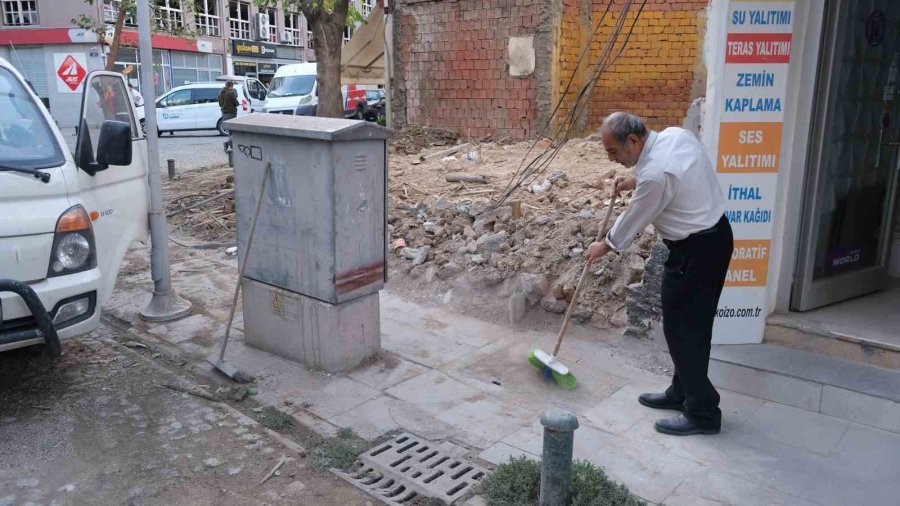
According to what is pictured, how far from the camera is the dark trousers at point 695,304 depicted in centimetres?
372

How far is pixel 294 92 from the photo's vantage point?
23422mm

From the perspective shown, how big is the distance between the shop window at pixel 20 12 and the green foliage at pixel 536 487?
34.1m

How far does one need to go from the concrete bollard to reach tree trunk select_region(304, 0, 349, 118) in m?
10.6

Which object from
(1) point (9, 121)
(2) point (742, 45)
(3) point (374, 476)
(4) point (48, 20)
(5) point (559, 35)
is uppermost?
(4) point (48, 20)

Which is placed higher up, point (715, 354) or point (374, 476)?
point (715, 354)

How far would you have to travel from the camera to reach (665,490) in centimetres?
340

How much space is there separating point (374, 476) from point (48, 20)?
3296 cm

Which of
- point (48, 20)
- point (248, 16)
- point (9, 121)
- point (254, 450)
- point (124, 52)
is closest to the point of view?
point (254, 450)

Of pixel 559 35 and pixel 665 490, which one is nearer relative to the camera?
pixel 665 490

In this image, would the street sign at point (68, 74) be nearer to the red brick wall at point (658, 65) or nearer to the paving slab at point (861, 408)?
the red brick wall at point (658, 65)

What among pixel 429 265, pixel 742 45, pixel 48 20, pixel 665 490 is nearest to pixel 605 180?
pixel 429 265

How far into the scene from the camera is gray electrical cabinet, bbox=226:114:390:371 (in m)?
4.55

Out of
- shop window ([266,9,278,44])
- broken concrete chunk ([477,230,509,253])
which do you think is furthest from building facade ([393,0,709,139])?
shop window ([266,9,278,44])

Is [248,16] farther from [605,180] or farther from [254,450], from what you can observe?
[254,450]
